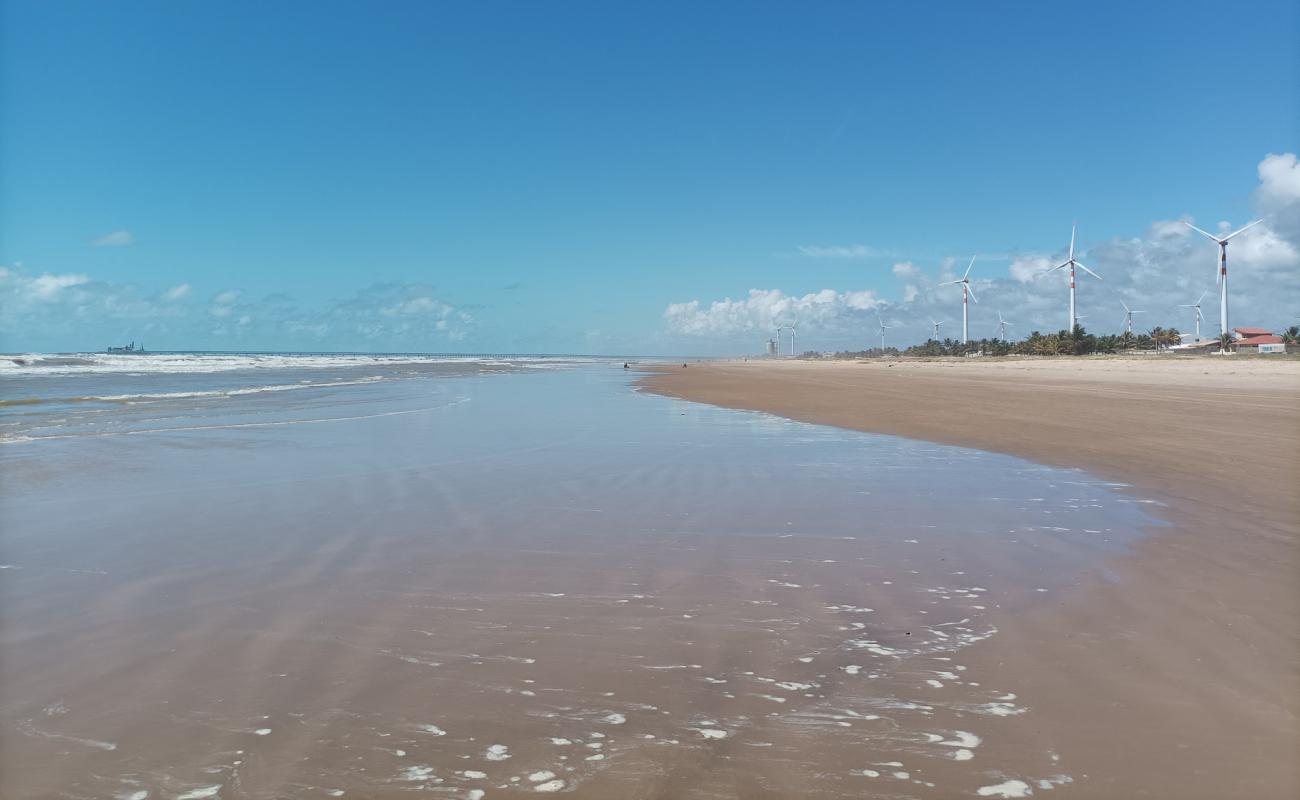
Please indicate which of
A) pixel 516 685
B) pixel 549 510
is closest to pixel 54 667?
pixel 516 685

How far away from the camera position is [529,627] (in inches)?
167

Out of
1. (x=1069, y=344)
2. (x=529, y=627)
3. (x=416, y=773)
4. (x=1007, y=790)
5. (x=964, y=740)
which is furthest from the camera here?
A: (x=1069, y=344)

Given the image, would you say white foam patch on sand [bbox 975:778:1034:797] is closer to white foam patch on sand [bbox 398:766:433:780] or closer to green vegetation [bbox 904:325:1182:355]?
white foam patch on sand [bbox 398:766:433:780]

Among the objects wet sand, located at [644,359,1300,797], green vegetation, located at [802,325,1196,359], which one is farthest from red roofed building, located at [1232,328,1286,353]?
wet sand, located at [644,359,1300,797]

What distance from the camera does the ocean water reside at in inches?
111

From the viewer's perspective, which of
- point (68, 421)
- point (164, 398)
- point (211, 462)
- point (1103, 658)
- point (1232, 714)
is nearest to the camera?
point (1232, 714)

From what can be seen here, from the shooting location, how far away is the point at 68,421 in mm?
16344

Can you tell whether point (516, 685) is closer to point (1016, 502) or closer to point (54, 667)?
point (54, 667)

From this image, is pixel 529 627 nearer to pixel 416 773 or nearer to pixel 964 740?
pixel 416 773

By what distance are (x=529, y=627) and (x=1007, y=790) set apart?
2637mm

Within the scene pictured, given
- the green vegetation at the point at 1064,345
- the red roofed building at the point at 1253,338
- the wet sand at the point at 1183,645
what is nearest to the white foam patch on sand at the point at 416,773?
the wet sand at the point at 1183,645

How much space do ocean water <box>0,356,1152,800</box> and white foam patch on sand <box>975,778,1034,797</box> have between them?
1cm

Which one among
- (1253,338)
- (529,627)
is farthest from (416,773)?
(1253,338)

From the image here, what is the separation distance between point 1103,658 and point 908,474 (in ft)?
19.3
